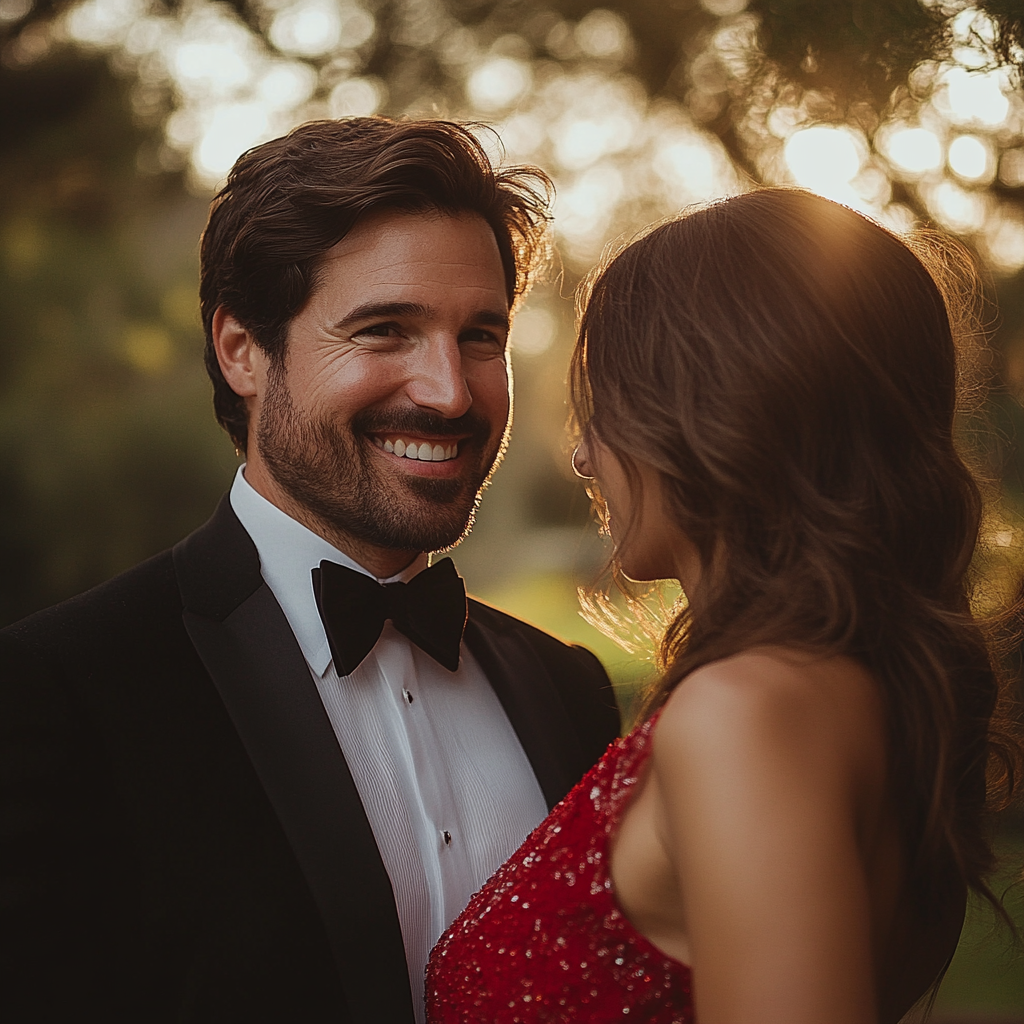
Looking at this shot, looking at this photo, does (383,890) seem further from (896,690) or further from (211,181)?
(211,181)

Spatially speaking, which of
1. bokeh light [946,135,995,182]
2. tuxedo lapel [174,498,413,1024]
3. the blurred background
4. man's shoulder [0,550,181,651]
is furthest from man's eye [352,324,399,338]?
bokeh light [946,135,995,182]

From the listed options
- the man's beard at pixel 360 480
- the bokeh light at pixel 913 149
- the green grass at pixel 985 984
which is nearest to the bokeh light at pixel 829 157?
the bokeh light at pixel 913 149

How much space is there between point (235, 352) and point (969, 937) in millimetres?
3379

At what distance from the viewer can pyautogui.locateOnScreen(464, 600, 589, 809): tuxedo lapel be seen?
6.75 ft

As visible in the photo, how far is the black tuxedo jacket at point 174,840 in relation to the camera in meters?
1.45

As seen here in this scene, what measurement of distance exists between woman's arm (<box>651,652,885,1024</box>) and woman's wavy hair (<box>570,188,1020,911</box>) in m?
0.12

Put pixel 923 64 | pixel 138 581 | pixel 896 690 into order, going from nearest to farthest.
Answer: pixel 896 690 < pixel 138 581 < pixel 923 64

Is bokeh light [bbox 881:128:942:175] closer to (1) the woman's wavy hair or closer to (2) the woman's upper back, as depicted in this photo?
(1) the woman's wavy hair

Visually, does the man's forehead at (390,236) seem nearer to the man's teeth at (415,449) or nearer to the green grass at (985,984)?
the man's teeth at (415,449)

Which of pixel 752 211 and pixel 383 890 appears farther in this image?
pixel 383 890

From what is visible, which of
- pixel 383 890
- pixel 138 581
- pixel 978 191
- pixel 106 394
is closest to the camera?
pixel 383 890

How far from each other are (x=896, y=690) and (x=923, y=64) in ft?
5.39

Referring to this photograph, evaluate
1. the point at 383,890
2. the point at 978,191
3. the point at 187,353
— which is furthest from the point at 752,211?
the point at 187,353

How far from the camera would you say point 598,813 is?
4.43 ft
